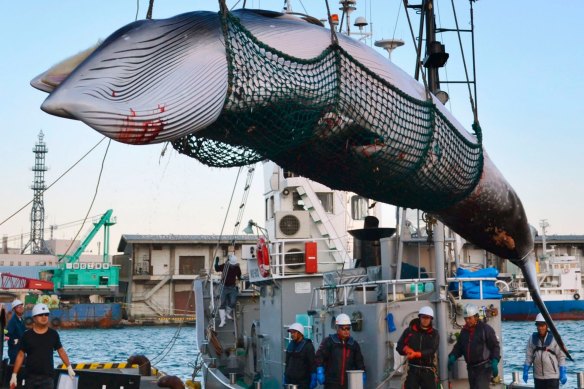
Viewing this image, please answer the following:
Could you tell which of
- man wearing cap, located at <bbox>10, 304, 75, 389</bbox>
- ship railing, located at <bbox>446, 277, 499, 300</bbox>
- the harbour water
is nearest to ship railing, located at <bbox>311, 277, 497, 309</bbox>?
ship railing, located at <bbox>446, 277, 499, 300</bbox>

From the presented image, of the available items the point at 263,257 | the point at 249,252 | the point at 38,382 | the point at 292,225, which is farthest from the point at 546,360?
the point at 249,252

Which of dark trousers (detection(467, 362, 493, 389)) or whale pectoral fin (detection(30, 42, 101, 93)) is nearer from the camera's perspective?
whale pectoral fin (detection(30, 42, 101, 93))

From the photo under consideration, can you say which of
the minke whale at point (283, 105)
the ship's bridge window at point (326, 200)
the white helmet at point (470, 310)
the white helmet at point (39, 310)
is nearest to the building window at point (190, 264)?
the ship's bridge window at point (326, 200)

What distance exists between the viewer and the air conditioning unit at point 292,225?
19781mm

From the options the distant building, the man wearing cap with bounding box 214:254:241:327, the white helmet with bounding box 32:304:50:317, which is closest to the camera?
the white helmet with bounding box 32:304:50:317

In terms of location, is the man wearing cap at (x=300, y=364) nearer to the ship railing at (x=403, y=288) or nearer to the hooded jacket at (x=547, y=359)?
the ship railing at (x=403, y=288)

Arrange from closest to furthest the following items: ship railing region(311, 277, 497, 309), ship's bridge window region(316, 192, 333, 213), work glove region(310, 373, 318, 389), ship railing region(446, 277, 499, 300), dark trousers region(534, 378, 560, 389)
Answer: work glove region(310, 373, 318, 389) → dark trousers region(534, 378, 560, 389) → ship railing region(311, 277, 497, 309) → ship railing region(446, 277, 499, 300) → ship's bridge window region(316, 192, 333, 213)

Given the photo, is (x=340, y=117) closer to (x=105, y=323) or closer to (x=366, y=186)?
(x=366, y=186)

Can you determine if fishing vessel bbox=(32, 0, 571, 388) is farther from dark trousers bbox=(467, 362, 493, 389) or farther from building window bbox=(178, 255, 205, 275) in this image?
building window bbox=(178, 255, 205, 275)

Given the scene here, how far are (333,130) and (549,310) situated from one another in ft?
233

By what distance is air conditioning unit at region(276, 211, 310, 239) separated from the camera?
19781 mm

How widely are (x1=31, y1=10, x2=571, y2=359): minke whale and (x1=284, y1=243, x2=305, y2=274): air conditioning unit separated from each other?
9928 mm

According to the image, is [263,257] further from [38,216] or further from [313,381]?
[38,216]

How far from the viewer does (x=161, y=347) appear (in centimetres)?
4947
